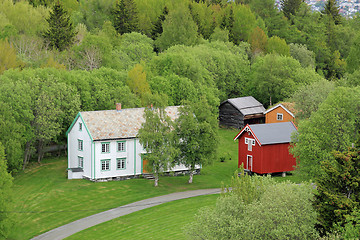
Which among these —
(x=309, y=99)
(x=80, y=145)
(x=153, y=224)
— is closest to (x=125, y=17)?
(x=309, y=99)

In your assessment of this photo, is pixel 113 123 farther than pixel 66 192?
Yes

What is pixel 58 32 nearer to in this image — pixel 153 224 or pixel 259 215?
pixel 153 224

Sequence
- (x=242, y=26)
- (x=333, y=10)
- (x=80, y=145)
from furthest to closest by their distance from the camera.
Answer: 1. (x=333, y=10)
2. (x=242, y=26)
3. (x=80, y=145)

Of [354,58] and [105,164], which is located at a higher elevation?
[354,58]

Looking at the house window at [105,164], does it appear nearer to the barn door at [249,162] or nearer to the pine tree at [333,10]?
the barn door at [249,162]

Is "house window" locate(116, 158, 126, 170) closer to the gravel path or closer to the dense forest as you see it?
the gravel path

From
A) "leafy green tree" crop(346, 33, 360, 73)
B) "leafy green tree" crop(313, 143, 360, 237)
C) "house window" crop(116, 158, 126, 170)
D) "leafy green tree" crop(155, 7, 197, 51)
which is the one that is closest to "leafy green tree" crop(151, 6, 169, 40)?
"leafy green tree" crop(155, 7, 197, 51)

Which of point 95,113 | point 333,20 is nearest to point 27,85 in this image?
point 95,113
